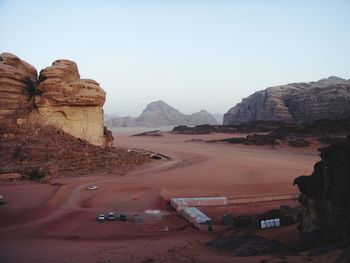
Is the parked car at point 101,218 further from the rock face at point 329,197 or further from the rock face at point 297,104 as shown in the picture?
the rock face at point 297,104

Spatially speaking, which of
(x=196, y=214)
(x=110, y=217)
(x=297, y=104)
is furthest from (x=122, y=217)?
(x=297, y=104)

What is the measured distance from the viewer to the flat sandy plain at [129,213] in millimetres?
10539

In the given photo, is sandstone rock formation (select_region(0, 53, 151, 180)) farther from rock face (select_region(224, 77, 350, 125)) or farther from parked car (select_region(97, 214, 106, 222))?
rock face (select_region(224, 77, 350, 125))

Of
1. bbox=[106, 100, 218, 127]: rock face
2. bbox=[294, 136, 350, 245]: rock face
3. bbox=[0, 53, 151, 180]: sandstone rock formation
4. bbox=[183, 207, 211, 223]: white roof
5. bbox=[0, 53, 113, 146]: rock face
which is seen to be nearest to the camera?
bbox=[294, 136, 350, 245]: rock face

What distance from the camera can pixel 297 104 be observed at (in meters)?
73.5

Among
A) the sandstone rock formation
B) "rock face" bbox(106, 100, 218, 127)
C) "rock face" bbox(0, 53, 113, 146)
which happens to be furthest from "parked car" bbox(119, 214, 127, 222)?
"rock face" bbox(106, 100, 218, 127)

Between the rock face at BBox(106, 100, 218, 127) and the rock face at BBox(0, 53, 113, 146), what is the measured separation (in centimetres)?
11036

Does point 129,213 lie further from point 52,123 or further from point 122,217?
point 52,123

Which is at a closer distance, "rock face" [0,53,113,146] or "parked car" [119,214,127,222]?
"parked car" [119,214,127,222]

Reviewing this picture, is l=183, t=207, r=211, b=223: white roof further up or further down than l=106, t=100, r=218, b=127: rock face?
further down

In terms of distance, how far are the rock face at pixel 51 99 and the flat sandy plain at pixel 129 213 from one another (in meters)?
6.05

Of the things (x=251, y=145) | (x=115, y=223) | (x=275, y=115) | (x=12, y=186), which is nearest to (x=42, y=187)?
(x=12, y=186)

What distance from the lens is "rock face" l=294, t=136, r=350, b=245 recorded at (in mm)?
9430

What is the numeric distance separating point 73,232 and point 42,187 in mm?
7282
